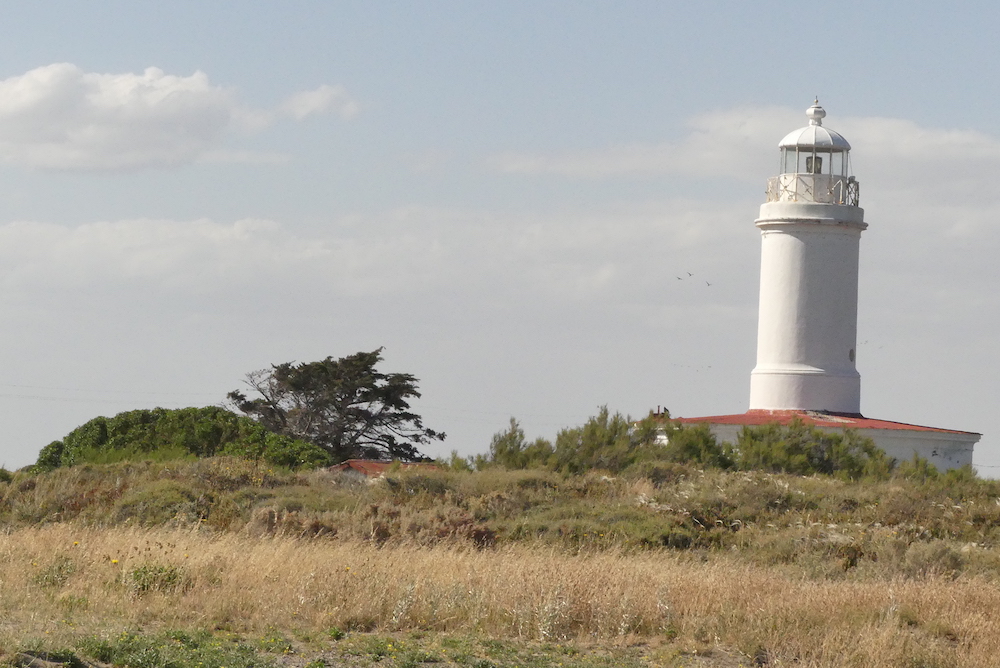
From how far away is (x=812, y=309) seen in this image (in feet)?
107

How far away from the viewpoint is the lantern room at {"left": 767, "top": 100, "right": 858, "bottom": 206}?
1309 inches

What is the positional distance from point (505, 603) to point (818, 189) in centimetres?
2385

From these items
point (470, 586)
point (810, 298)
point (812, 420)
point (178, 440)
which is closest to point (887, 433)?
point (812, 420)

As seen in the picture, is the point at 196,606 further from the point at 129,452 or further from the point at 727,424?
the point at 727,424

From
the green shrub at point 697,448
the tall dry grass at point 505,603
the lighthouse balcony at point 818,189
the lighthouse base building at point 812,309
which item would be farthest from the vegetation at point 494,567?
the lighthouse balcony at point 818,189

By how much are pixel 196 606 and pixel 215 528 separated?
6.87 m

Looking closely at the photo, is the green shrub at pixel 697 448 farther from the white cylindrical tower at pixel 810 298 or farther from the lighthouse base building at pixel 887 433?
the white cylindrical tower at pixel 810 298

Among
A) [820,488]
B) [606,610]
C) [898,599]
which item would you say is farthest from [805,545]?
[606,610]

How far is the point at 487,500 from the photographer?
20.8 metres

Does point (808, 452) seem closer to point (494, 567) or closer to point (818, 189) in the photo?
point (818, 189)

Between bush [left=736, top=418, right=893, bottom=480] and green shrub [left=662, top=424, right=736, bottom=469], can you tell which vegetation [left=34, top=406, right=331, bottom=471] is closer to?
green shrub [left=662, top=424, right=736, bottom=469]

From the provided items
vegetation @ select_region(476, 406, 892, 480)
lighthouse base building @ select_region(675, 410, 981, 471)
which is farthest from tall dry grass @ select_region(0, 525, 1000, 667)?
lighthouse base building @ select_region(675, 410, 981, 471)

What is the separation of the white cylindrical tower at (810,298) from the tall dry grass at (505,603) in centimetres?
1999

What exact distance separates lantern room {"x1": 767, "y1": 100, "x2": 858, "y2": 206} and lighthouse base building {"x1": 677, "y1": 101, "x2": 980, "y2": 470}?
0.9 inches
